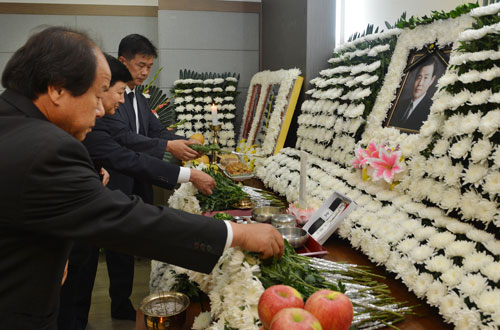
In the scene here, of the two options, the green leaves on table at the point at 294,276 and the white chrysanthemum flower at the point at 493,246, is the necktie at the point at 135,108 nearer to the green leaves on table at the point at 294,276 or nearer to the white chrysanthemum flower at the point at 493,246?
the green leaves on table at the point at 294,276

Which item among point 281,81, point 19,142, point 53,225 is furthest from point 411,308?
A: point 281,81

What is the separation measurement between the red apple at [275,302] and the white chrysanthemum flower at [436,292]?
1.62ft

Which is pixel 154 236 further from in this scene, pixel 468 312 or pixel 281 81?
pixel 281 81

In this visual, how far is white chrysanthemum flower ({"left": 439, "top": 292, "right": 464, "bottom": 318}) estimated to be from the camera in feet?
3.85

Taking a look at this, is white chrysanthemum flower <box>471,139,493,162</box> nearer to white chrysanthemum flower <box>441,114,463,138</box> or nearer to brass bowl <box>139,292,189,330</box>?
white chrysanthemum flower <box>441,114,463,138</box>

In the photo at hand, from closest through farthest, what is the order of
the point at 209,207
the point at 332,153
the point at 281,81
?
the point at 209,207 < the point at 332,153 < the point at 281,81

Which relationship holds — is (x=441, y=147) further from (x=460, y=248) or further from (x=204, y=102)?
(x=204, y=102)

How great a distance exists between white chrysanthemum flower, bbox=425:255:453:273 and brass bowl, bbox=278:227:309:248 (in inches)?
20.5

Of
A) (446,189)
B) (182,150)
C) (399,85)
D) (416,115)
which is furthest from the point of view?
(182,150)

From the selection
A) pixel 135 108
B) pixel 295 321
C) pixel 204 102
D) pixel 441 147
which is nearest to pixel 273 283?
pixel 295 321

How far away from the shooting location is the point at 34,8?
5.35m

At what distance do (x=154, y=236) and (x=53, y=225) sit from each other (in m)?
0.26

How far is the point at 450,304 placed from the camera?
120 centimetres

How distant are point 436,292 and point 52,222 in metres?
1.15
